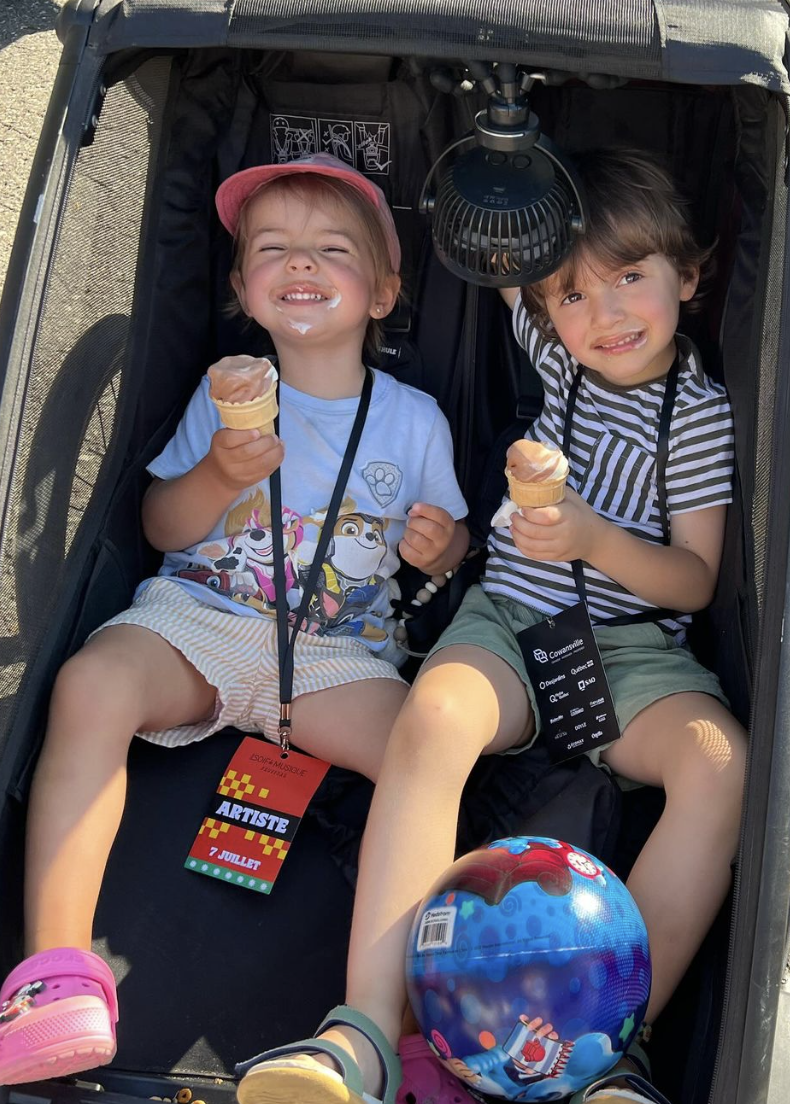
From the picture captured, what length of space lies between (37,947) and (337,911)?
0.47 m

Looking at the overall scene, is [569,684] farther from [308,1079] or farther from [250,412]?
[308,1079]

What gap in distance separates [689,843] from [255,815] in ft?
2.30

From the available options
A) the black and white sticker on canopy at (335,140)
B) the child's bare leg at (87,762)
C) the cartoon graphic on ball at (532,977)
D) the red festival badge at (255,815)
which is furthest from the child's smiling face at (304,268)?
the cartoon graphic on ball at (532,977)

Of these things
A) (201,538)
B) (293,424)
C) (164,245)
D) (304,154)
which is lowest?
(201,538)

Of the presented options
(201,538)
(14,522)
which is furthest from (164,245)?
(14,522)

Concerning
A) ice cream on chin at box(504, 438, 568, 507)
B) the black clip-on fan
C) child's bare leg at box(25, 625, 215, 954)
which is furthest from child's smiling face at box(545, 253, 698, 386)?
child's bare leg at box(25, 625, 215, 954)

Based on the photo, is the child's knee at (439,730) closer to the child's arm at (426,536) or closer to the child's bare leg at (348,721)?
the child's bare leg at (348,721)

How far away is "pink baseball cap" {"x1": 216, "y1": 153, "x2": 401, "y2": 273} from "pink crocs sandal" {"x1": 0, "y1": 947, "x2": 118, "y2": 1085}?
51.3 inches

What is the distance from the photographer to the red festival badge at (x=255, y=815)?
197 cm

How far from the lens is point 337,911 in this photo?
195 centimetres

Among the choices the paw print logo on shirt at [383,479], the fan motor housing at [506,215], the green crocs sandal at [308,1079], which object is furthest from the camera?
the paw print logo on shirt at [383,479]

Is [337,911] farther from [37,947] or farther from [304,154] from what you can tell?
[304,154]

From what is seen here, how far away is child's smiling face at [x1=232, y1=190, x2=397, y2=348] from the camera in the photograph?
2121 mm

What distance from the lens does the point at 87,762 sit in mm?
1852
